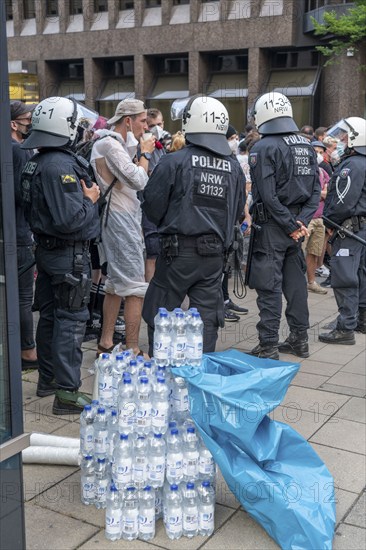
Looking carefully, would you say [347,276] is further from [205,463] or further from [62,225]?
[205,463]

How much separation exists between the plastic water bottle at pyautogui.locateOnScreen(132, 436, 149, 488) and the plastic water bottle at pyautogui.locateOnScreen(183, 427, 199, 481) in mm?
183

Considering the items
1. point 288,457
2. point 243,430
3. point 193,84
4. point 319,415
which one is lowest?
point 319,415

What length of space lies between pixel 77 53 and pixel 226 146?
25831mm

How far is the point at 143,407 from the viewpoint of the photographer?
3.03m

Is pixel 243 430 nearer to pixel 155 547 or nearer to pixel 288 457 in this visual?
pixel 288 457

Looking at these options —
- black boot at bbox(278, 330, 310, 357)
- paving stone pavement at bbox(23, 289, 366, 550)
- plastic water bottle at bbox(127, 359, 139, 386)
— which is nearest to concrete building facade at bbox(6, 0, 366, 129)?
black boot at bbox(278, 330, 310, 357)

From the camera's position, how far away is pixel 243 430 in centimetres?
303

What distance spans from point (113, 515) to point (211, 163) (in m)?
2.27

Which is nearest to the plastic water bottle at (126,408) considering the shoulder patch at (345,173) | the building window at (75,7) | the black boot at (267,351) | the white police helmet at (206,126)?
the white police helmet at (206,126)

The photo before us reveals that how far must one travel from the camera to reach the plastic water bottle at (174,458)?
10.1 ft

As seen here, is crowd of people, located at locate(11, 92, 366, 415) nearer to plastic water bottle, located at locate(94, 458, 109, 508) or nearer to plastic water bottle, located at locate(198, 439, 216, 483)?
plastic water bottle, located at locate(94, 458, 109, 508)

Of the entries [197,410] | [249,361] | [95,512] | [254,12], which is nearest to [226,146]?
[249,361]

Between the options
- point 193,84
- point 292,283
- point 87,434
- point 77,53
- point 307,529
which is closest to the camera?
point 307,529

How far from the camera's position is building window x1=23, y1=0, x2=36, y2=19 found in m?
29.9
